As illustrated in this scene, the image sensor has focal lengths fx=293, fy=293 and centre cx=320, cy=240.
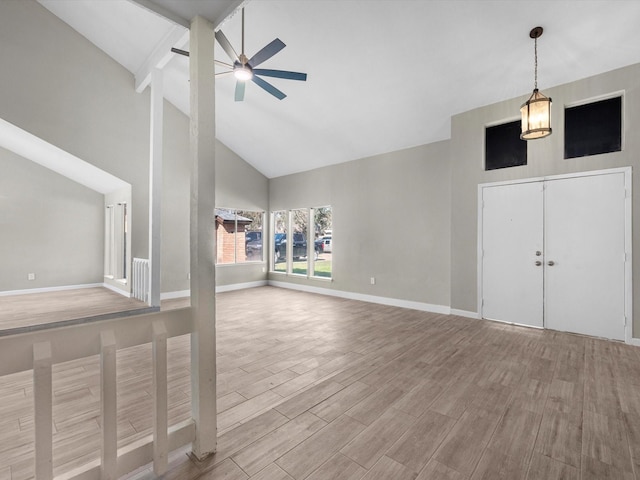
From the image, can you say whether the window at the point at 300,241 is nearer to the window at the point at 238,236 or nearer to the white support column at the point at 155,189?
the window at the point at 238,236

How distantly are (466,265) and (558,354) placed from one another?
5.79ft

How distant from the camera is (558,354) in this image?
329cm

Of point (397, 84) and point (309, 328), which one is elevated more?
point (397, 84)

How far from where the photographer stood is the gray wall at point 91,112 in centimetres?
465

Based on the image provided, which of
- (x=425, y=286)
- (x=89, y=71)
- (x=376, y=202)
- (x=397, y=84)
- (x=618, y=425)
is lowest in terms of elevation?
(x=618, y=425)

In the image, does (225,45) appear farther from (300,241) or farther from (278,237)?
(278,237)

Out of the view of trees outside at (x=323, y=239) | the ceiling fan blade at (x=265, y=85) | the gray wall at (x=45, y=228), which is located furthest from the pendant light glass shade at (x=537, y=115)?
the gray wall at (x=45, y=228)

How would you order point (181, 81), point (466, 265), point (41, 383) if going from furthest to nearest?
1. point (181, 81)
2. point (466, 265)
3. point (41, 383)

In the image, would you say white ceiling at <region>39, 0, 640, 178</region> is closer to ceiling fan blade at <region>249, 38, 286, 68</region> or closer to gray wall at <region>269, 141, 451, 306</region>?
gray wall at <region>269, 141, 451, 306</region>

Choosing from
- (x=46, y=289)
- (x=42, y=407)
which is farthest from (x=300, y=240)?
(x=42, y=407)

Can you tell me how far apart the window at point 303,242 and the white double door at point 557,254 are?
3.54 m

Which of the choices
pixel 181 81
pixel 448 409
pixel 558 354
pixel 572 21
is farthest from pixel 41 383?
pixel 181 81

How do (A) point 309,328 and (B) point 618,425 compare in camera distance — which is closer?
(B) point 618,425

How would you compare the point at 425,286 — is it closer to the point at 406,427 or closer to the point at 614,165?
the point at 614,165
